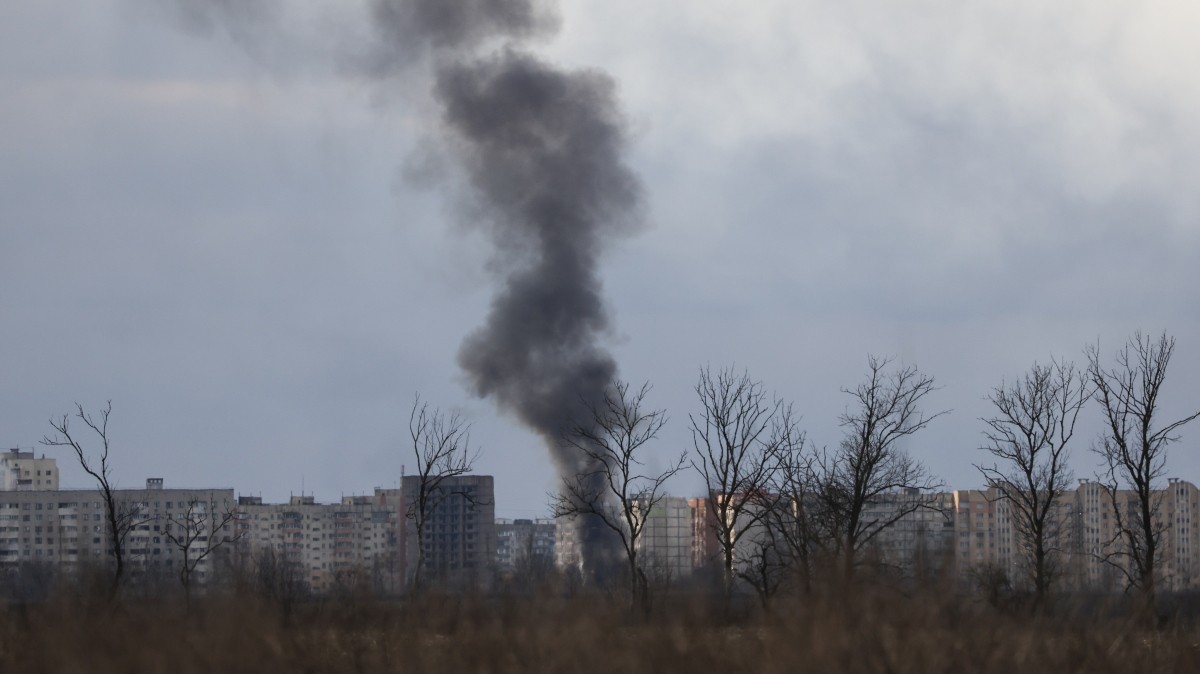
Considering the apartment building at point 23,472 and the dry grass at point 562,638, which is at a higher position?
the apartment building at point 23,472

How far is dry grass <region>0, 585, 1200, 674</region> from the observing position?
32.1 ft

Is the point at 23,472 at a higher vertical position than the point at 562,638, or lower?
higher

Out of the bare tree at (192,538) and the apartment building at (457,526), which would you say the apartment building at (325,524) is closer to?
the bare tree at (192,538)

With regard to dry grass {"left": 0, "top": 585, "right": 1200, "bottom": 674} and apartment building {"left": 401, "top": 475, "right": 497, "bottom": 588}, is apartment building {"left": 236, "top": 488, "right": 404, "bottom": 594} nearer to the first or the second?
apartment building {"left": 401, "top": 475, "right": 497, "bottom": 588}

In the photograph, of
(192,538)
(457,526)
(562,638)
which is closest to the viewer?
(562,638)

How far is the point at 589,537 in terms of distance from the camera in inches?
3179

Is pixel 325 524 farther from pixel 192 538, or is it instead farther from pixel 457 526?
pixel 192 538

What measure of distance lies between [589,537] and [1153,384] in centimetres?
5370

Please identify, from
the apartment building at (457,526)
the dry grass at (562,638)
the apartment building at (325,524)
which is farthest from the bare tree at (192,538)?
the apartment building at (457,526)

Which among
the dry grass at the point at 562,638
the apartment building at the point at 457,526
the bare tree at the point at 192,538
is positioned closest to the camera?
the dry grass at the point at 562,638

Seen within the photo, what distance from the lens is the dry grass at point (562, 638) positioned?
32.1 ft

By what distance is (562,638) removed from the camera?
986 cm

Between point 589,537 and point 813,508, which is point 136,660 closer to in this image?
point 813,508

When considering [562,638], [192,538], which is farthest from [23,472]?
[562,638]
